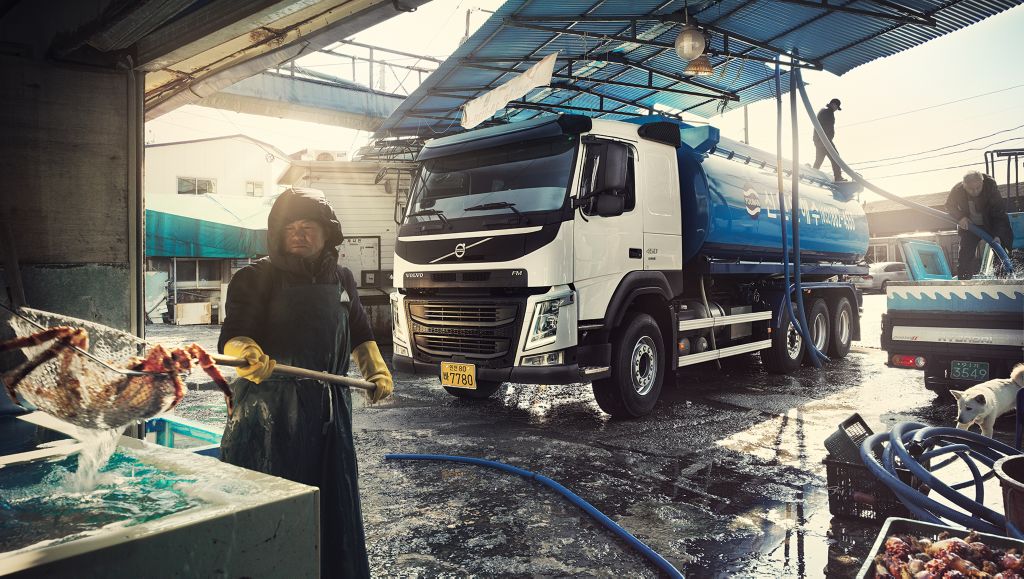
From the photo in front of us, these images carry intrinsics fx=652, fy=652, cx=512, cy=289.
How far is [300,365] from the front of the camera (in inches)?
111

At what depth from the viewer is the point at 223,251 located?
17.2 m

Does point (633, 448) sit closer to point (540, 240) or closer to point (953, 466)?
point (540, 240)

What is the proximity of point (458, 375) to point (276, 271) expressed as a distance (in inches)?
139

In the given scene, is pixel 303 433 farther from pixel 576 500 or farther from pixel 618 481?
pixel 618 481

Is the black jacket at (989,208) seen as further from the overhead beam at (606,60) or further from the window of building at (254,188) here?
the window of building at (254,188)

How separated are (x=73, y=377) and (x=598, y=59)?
9474mm

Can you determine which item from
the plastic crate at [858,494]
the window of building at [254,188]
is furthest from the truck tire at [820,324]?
the window of building at [254,188]

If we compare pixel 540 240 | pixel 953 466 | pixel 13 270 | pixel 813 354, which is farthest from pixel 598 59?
pixel 13 270

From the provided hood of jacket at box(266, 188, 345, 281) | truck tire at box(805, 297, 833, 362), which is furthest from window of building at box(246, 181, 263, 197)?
hood of jacket at box(266, 188, 345, 281)

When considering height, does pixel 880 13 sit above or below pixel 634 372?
above

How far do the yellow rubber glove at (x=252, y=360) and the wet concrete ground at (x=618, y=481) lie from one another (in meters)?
1.31

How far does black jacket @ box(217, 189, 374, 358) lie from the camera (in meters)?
2.79

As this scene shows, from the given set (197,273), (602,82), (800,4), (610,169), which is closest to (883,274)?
(602,82)

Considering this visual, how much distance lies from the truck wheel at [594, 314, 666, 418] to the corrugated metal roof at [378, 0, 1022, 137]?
10.0 feet
